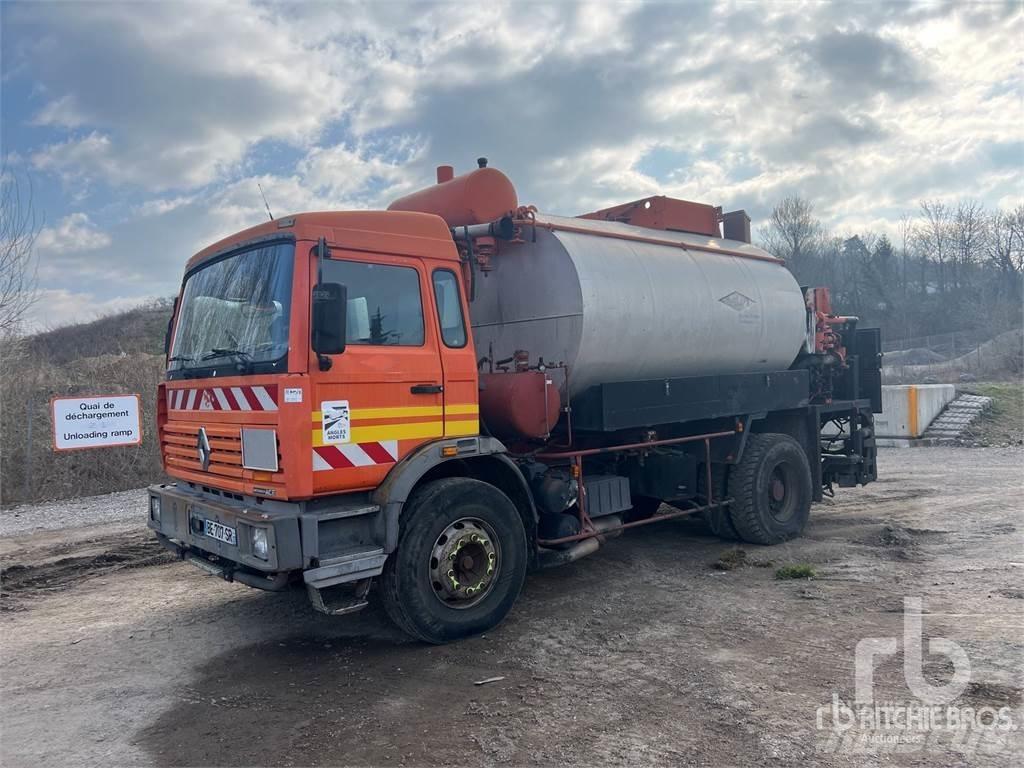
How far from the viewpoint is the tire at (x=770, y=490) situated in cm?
830

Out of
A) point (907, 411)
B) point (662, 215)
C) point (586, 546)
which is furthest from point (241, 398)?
point (907, 411)

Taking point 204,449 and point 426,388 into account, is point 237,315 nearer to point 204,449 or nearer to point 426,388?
point 204,449

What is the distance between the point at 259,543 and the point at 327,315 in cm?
150

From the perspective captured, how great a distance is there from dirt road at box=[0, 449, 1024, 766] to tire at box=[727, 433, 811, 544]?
0.34 metres

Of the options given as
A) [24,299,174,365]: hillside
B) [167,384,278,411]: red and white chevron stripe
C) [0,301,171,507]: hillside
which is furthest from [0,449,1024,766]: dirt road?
[24,299,174,365]: hillside

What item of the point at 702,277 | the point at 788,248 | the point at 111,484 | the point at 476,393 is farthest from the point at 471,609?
the point at 788,248

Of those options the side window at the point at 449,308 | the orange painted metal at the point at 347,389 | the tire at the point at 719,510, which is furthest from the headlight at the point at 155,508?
the tire at the point at 719,510

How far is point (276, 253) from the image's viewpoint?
516cm

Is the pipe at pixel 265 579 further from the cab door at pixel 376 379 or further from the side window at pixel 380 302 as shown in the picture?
the side window at pixel 380 302

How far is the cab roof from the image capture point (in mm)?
5109

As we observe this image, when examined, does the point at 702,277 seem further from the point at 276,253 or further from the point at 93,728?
the point at 93,728

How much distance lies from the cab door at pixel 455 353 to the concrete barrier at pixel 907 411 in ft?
49.3

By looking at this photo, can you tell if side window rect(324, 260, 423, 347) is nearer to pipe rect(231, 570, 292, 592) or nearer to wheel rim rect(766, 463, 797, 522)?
pipe rect(231, 570, 292, 592)

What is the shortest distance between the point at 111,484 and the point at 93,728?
32.9ft
